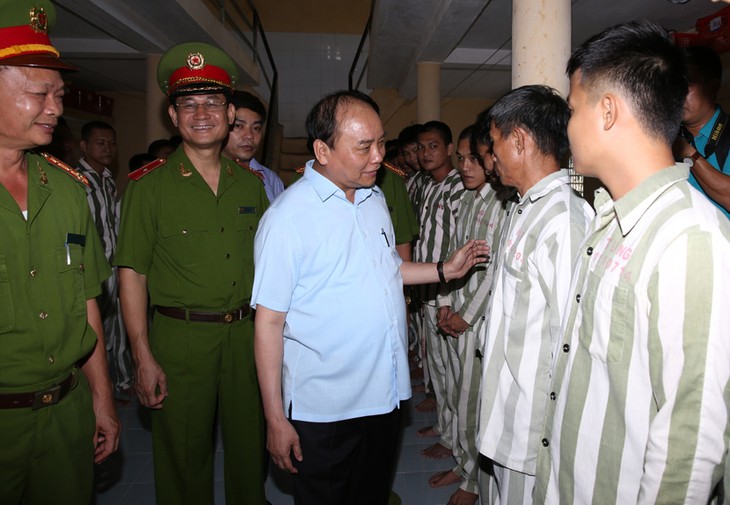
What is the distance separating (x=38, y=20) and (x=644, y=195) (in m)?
1.75

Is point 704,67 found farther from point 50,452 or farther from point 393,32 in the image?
point 393,32

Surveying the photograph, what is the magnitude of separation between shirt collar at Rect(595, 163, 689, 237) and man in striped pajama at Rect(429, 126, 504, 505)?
4.59 ft

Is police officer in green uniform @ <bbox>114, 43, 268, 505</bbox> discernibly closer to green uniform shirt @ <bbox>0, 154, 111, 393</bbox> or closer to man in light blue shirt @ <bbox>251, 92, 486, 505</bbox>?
green uniform shirt @ <bbox>0, 154, 111, 393</bbox>

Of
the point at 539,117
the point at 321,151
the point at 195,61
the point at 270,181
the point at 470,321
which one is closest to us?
the point at 539,117

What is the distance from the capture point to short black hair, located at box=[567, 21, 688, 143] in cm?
108

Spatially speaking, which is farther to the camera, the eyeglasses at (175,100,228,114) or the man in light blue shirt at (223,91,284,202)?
the man in light blue shirt at (223,91,284,202)

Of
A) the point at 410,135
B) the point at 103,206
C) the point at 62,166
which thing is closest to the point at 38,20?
the point at 62,166

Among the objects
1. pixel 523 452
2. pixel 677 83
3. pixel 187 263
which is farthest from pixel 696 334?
pixel 187 263

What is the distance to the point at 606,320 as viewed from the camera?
112 centimetres

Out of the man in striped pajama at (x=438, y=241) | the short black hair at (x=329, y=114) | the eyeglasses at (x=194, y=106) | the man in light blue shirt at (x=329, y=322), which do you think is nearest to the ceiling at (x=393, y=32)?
the man in striped pajama at (x=438, y=241)


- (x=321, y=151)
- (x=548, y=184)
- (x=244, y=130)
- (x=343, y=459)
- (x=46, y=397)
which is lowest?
(x=343, y=459)

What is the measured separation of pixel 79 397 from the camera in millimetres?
1632

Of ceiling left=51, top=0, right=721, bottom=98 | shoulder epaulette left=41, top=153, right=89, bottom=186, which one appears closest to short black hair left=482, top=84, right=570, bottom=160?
shoulder epaulette left=41, top=153, right=89, bottom=186

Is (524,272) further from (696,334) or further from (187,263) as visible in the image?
(187,263)
